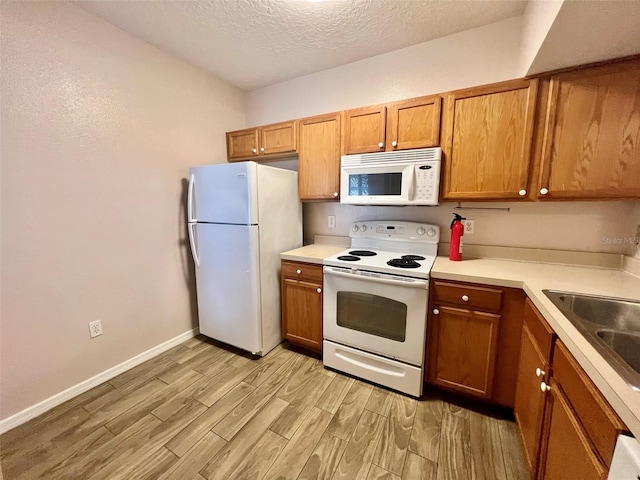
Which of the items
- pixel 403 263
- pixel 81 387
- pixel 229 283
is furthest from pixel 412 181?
pixel 81 387

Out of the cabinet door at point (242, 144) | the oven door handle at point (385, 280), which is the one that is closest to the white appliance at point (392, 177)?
the oven door handle at point (385, 280)

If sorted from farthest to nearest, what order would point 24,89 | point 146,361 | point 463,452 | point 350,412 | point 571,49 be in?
point 146,361, point 350,412, point 24,89, point 463,452, point 571,49

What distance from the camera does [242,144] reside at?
271cm

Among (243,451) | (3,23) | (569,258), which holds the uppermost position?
(3,23)

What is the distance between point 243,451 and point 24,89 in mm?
2395

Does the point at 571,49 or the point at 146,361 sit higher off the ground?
the point at 571,49

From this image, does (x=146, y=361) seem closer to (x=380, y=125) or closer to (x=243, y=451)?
(x=243, y=451)

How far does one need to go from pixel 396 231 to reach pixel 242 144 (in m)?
1.81

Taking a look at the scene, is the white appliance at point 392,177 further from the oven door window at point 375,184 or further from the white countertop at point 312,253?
the white countertop at point 312,253

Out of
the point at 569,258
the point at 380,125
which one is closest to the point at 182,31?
the point at 380,125

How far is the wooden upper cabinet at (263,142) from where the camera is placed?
2.40 metres

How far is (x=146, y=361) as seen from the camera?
7.15 ft

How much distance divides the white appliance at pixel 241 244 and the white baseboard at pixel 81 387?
0.37 metres

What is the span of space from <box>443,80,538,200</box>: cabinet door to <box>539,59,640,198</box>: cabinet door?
111 millimetres
